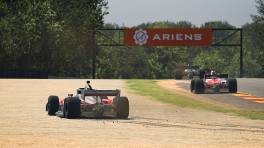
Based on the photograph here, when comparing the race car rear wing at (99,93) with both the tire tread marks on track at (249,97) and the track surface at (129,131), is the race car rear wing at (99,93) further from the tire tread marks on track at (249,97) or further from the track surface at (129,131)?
the tire tread marks on track at (249,97)

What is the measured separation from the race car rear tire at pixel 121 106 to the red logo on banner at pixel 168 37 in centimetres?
4912

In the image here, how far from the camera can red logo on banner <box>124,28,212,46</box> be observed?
235 ft

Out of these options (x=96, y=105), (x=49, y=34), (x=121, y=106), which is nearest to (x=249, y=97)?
(x=121, y=106)

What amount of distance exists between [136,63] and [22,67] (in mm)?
107845

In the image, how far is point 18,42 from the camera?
2864 inches

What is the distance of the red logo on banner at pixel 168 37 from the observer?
A: 235ft

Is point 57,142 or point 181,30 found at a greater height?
point 181,30

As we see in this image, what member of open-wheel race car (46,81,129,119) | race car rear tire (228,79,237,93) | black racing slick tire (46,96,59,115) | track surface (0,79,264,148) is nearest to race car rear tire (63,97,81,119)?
open-wheel race car (46,81,129,119)

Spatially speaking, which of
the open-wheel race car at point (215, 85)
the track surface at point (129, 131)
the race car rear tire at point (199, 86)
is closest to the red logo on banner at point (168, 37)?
the open-wheel race car at point (215, 85)

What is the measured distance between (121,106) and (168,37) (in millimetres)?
50626

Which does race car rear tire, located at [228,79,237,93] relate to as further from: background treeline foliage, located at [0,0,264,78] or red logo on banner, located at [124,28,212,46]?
background treeline foliage, located at [0,0,264,78]

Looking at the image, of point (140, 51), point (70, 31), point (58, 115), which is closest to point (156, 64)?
point (140, 51)

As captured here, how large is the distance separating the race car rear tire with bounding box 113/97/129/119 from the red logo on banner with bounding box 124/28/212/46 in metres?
49.1

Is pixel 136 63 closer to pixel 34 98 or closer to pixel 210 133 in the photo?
pixel 34 98
